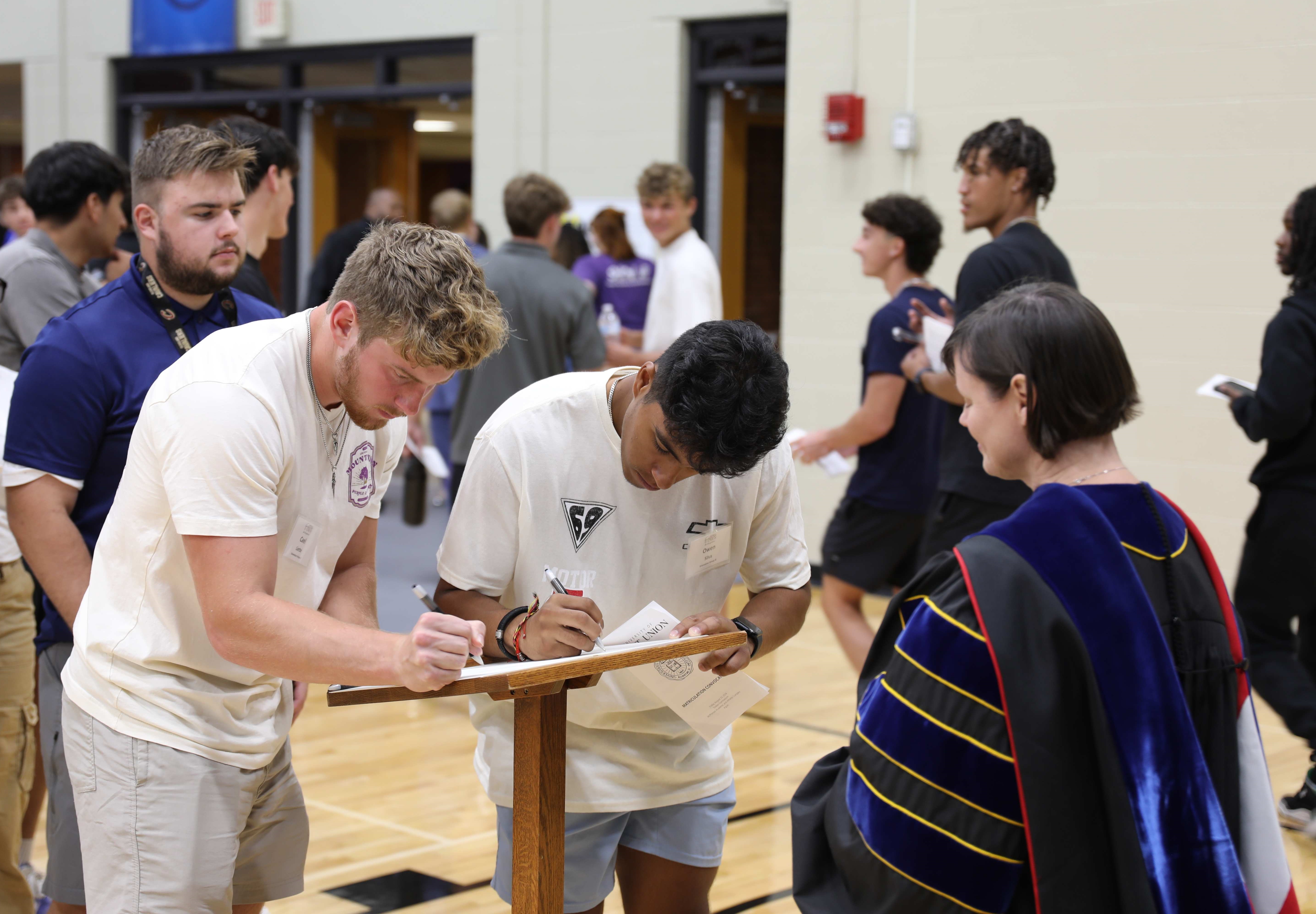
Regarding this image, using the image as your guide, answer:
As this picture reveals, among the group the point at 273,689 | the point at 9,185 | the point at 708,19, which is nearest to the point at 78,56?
the point at 9,185

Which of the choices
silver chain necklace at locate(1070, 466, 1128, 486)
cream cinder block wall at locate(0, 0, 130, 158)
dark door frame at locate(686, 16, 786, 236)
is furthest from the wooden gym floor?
cream cinder block wall at locate(0, 0, 130, 158)


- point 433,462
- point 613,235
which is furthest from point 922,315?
point 613,235

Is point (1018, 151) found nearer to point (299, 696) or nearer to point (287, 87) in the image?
point (299, 696)

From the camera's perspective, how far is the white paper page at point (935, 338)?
3.51 meters

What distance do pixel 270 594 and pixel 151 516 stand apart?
20 cm

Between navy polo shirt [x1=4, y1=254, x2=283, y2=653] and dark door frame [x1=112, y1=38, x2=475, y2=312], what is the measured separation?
5913 mm

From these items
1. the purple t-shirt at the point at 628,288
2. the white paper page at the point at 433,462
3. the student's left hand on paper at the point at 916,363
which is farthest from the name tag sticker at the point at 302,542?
the purple t-shirt at the point at 628,288

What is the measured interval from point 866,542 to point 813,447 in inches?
13.1

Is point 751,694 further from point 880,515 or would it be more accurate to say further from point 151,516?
point 880,515

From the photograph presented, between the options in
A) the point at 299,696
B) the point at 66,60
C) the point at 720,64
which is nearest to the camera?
the point at 299,696

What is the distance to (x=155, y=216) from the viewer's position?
2.16m

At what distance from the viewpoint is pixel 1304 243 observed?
346 centimetres

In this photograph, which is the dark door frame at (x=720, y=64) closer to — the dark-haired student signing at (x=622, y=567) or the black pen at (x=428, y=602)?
the dark-haired student signing at (x=622, y=567)

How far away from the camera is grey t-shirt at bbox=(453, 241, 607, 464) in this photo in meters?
4.54
